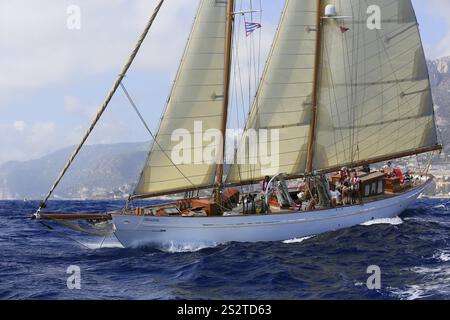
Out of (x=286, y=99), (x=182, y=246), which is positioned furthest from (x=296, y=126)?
(x=182, y=246)

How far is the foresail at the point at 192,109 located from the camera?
2859cm

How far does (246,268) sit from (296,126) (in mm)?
12395

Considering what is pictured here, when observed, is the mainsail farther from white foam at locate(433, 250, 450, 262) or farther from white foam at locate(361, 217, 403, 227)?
white foam at locate(433, 250, 450, 262)

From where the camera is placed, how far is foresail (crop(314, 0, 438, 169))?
3469cm

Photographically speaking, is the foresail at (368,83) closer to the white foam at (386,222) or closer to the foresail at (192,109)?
the white foam at (386,222)

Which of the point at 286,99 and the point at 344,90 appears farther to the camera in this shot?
the point at 344,90

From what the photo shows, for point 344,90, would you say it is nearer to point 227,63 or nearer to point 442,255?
point 227,63

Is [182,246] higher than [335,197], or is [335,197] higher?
[335,197]

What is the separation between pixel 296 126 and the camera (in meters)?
33.5

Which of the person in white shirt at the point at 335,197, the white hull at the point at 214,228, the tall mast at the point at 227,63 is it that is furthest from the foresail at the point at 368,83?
the tall mast at the point at 227,63

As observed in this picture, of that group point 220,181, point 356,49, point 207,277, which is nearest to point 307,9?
point 356,49

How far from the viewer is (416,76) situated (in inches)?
1430

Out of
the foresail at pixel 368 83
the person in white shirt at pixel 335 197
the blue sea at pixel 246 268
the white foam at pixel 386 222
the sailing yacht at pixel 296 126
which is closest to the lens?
the blue sea at pixel 246 268

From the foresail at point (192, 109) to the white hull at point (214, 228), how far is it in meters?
1.90
